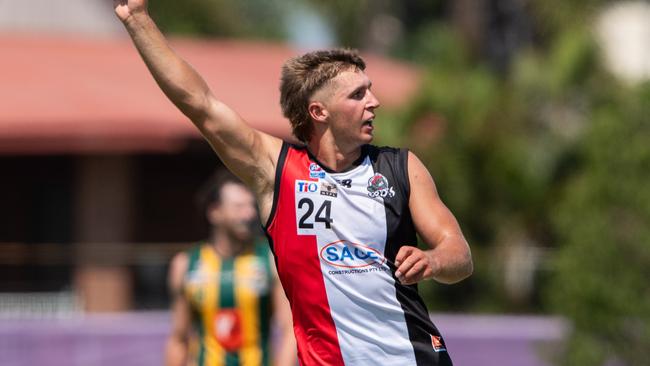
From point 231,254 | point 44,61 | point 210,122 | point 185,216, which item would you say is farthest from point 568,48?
point 210,122

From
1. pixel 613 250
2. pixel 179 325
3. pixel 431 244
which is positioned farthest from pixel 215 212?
pixel 613 250

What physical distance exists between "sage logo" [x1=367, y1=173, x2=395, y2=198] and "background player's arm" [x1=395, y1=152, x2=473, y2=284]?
85mm

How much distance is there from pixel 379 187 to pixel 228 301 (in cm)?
328

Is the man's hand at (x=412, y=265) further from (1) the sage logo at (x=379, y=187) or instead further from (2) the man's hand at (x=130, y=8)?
(2) the man's hand at (x=130, y=8)

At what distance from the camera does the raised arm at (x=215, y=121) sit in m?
5.07

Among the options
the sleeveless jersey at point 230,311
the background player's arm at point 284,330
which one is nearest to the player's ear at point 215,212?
the sleeveless jersey at point 230,311

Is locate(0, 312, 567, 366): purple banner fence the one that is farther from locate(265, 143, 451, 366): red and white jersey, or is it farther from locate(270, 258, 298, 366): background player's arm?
locate(265, 143, 451, 366): red and white jersey

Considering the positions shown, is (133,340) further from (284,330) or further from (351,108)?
(351,108)

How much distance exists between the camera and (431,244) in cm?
489

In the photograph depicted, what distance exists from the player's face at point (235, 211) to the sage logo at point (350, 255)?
10.5ft

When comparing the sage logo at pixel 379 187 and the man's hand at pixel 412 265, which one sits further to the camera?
the sage logo at pixel 379 187

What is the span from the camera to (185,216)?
76.4 feet

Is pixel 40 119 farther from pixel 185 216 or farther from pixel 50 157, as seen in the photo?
pixel 185 216

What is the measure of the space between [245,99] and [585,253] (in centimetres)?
1284
